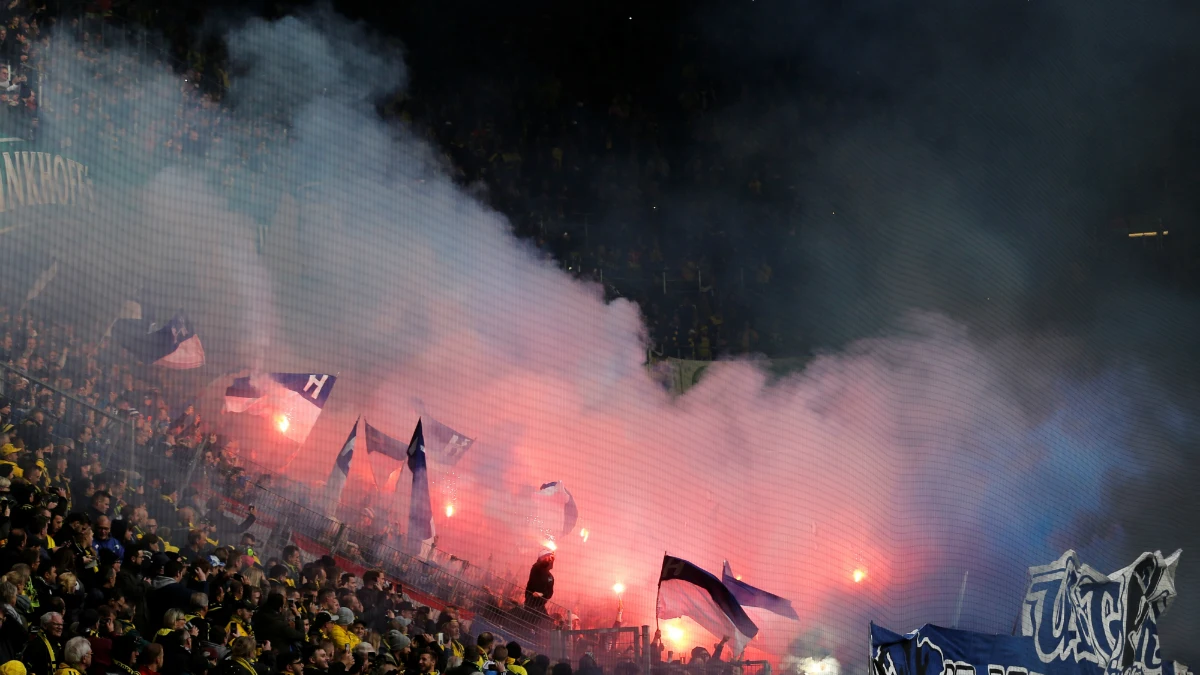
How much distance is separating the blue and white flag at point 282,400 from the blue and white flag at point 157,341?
58 centimetres

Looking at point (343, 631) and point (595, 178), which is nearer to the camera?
point (343, 631)

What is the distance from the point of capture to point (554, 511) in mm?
10617

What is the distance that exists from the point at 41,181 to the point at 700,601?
5212mm

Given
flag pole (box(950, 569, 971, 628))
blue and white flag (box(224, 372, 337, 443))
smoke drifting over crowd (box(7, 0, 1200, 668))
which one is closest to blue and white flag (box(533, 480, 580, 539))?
smoke drifting over crowd (box(7, 0, 1200, 668))

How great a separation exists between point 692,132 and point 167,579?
30.1ft

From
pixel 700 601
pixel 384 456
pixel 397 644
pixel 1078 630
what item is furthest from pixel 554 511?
pixel 1078 630

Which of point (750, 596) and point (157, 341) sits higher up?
point (157, 341)

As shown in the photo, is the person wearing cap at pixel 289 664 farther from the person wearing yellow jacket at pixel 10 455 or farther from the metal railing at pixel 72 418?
the metal railing at pixel 72 418

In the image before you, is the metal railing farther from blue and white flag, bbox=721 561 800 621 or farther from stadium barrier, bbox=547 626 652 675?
blue and white flag, bbox=721 561 800 621

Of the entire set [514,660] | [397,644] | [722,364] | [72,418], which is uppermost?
[722,364]

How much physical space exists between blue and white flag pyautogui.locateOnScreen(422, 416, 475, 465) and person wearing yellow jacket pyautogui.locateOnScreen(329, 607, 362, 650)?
3539 millimetres

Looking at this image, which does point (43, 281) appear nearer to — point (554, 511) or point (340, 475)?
point (340, 475)

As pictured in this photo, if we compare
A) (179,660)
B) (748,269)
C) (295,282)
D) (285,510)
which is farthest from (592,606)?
(179,660)

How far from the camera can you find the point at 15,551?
516cm
